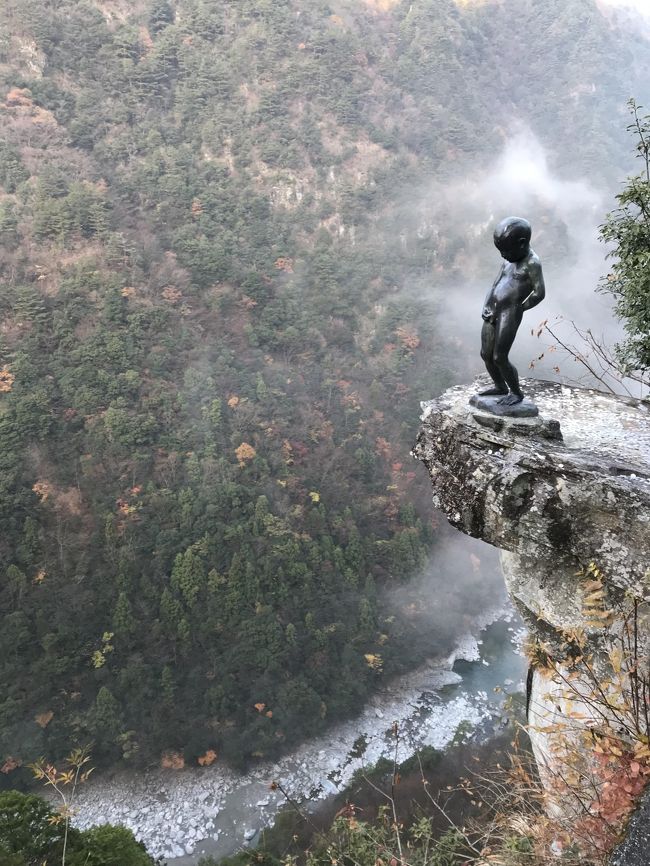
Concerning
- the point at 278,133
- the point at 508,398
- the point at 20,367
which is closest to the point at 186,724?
the point at 20,367

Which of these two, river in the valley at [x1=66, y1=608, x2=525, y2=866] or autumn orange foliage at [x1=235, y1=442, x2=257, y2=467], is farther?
autumn orange foliage at [x1=235, y1=442, x2=257, y2=467]

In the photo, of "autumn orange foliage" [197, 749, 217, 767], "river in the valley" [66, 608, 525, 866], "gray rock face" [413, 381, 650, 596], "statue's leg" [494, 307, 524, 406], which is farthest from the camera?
"autumn orange foliage" [197, 749, 217, 767]

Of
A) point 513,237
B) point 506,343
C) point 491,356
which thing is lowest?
point 491,356

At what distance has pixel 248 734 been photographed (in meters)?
20.2

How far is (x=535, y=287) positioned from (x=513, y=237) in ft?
1.97

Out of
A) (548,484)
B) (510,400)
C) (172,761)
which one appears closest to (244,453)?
(172,761)

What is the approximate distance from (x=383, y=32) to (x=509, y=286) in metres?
51.4

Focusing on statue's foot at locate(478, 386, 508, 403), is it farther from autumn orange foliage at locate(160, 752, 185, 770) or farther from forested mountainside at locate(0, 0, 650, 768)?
autumn orange foliage at locate(160, 752, 185, 770)

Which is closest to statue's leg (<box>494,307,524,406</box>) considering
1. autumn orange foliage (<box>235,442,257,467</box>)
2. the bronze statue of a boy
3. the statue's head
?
the bronze statue of a boy

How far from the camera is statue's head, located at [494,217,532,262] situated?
5.41 meters

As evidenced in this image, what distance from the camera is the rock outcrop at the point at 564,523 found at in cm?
455

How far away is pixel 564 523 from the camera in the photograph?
201 inches

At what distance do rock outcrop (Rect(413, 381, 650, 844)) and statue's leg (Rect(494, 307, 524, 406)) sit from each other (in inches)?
18.3

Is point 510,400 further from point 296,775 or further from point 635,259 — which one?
point 296,775
